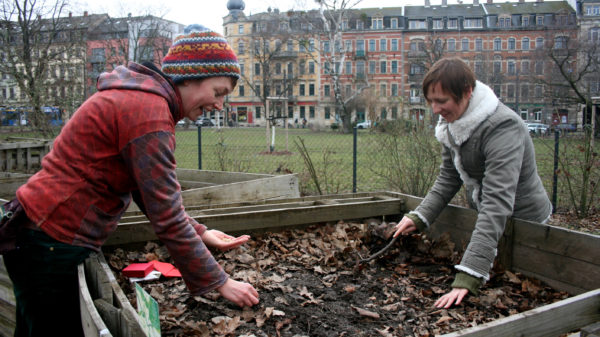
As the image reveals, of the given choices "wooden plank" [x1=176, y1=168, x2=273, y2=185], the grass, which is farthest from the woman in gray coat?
the grass

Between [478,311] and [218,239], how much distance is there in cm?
139

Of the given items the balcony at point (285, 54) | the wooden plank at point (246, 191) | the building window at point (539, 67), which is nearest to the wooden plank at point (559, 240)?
the wooden plank at point (246, 191)

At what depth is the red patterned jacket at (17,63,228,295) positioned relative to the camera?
157 centimetres

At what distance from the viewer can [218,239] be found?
2.36m

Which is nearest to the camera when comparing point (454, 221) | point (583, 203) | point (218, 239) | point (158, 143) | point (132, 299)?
point (158, 143)

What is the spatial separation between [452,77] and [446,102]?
154 millimetres

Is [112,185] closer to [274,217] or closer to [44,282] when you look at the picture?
[44,282]

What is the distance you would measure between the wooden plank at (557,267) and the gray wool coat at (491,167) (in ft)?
0.74

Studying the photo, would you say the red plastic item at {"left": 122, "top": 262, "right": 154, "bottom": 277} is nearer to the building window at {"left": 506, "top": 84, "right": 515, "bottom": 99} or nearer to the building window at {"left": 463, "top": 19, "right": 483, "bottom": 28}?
the building window at {"left": 506, "top": 84, "right": 515, "bottom": 99}

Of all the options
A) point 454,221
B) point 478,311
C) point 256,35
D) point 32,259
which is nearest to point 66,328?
point 32,259

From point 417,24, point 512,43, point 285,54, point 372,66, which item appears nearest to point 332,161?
point 372,66

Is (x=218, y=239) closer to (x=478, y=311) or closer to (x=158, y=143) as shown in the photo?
(x=158, y=143)

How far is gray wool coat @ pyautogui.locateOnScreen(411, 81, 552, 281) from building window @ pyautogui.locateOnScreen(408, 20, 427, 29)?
6638 centimetres

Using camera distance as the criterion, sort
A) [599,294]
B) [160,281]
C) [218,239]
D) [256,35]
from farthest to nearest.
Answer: [256,35], [160,281], [218,239], [599,294]
